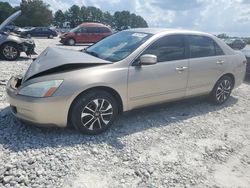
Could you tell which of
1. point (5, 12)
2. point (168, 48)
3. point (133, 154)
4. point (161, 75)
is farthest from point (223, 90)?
point (5, 12)

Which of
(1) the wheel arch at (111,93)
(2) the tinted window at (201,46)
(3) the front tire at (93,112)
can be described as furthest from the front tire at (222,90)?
(3) the front tire at (93,112)

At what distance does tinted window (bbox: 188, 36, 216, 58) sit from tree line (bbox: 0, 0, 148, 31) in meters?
39.6

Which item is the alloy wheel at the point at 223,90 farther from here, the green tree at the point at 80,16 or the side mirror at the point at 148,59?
the green tree at the point at 80,16

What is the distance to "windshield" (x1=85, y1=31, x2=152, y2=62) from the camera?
4180 mm

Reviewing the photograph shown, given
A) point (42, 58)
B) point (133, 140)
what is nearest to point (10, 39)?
point (42, 58)

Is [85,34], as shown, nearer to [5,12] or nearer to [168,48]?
[5,12]

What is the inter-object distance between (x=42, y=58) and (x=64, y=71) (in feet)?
2.66

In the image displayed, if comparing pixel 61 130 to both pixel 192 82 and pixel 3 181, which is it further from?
pixel 192 82

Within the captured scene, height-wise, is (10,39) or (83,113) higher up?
(10,39)

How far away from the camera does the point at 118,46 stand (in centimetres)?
444

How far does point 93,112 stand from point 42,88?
78 cm

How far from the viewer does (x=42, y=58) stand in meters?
4.26

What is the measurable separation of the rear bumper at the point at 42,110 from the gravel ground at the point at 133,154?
0.86 feet

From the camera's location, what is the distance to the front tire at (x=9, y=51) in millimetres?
9812
